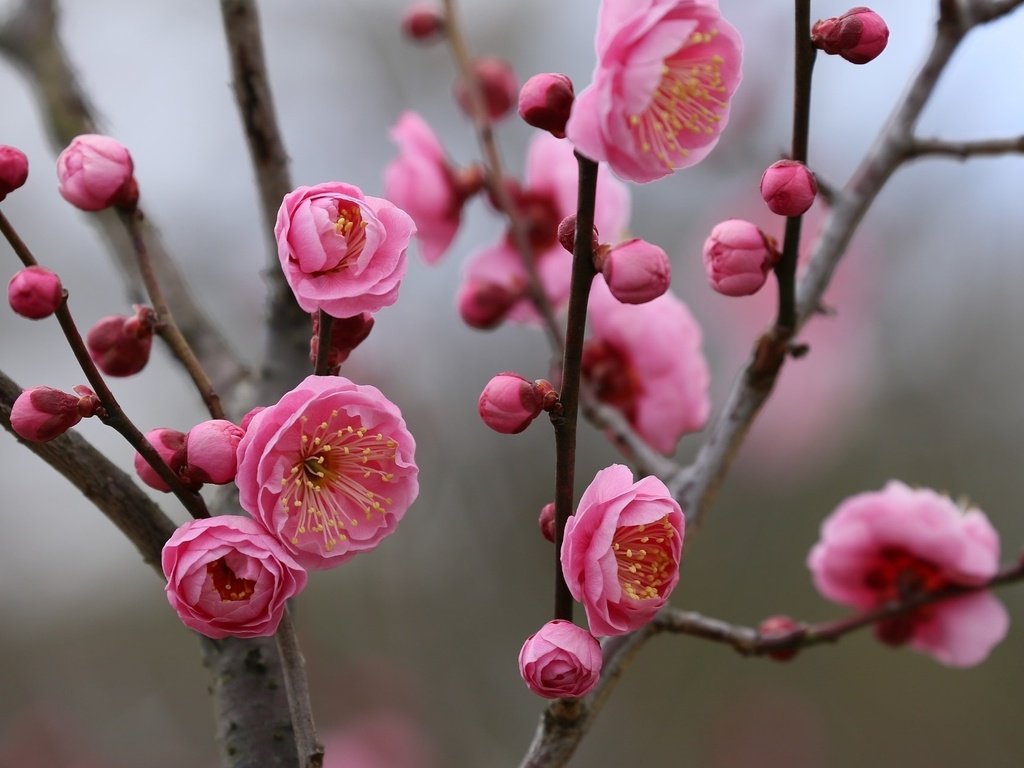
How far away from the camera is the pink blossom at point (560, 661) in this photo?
674 millimetres

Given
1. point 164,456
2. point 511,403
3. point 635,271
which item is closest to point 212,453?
point 164,456

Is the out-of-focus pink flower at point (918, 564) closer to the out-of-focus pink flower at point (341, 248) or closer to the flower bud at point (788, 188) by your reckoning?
the flower bud at point (788, 188)

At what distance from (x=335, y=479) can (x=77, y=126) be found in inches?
39.2

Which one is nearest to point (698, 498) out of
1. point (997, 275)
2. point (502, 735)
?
point (502, 735)

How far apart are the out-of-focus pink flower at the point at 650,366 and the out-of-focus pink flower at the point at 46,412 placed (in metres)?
0.67

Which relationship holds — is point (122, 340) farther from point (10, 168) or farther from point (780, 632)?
point (780, 632)

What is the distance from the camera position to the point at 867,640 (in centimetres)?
426

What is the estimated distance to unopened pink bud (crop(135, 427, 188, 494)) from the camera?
0.72 m

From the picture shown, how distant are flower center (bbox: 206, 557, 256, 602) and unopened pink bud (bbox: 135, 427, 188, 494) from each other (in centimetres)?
8

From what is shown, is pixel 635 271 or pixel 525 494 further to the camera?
pixel 525 494

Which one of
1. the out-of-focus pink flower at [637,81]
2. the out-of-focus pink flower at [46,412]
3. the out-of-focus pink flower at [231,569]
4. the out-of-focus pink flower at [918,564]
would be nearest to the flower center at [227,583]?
the out-of-focus pink flower at [231,569]

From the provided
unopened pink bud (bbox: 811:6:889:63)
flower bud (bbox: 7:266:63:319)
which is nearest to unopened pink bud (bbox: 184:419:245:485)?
flower bud (bbox: 7:266:63:319)

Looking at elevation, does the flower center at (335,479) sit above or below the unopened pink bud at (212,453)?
below

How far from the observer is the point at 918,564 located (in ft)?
3.81
